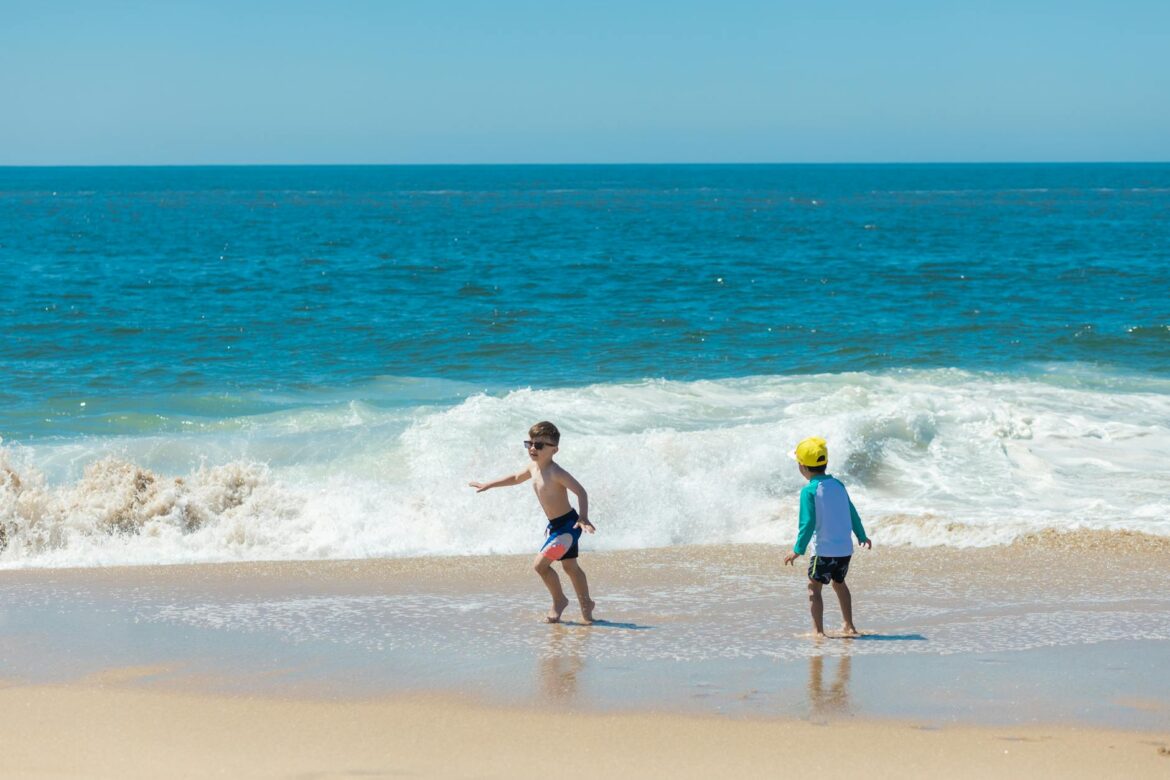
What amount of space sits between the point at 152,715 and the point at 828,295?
74.9ft

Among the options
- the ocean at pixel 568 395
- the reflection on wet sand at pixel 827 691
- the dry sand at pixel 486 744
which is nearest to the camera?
the dry sand at pixel 486 744

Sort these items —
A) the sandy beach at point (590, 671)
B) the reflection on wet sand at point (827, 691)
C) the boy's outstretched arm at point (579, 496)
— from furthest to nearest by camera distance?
1. the boy's outstretched arm at point (579, 496)
2. the reflection on wet sand at point (827, 691)
3. the sandy beach at point (590, 671)

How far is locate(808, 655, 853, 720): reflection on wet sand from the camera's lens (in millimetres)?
5469

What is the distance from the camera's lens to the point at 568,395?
1484 cm

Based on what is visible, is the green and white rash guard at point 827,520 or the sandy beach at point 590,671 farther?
the green and white rash guard at point 827,520

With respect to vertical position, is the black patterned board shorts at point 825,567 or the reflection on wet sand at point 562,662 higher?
the black patterned board shorts at point 825,567

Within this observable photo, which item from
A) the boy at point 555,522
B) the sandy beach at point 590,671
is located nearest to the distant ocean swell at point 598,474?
the sandy beach at point 590,671

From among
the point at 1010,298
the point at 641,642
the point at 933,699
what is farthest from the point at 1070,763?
the point at 1010,298

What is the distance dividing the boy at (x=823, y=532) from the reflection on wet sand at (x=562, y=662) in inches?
45.6

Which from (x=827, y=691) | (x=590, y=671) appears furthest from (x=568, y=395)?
(x=827, y=691)

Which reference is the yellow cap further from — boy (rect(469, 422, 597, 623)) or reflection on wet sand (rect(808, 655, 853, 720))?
boy (rect(469, 422, 597, 623))

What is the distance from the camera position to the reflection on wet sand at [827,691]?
5469 mm

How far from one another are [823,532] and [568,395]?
8299 millimetres

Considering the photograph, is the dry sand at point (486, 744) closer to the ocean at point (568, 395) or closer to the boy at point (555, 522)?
the boy at point (555, 522)
